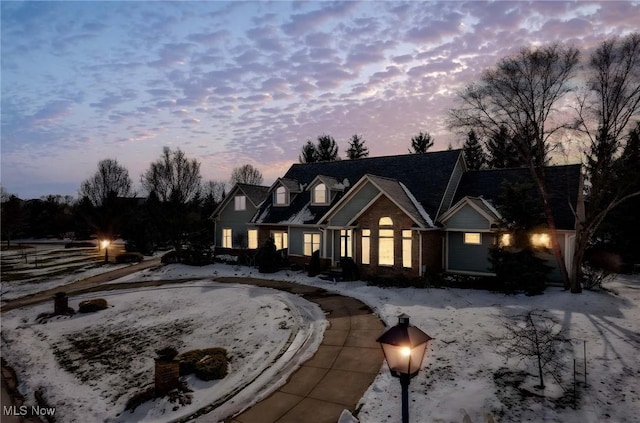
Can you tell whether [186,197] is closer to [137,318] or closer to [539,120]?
[137,318]

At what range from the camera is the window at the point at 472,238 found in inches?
867

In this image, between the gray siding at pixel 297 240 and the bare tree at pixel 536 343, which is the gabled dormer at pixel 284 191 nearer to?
the gray siding at pixel 297 240

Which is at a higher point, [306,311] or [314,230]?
[314,230]

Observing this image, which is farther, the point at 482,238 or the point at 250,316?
the point at 482,238

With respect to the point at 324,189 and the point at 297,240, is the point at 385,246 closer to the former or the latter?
the point at 324,189

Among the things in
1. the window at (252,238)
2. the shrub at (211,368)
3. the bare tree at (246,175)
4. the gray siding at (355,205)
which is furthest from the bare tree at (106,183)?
the shrub at (211,368)

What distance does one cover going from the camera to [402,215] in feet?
72.5

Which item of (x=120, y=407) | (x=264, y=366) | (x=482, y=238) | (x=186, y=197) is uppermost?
(x=186, y=197)

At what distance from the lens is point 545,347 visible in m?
10.8

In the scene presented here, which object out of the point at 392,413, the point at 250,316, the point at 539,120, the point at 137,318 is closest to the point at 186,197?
the point at 137,318

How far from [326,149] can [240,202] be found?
3301 centimetres

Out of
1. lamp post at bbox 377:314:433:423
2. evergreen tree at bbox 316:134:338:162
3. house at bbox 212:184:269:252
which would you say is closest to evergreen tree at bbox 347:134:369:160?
evergreen tree at bbox 316:134:338:162

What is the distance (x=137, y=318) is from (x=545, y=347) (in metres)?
17.3

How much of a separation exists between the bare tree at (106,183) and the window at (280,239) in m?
46.2
